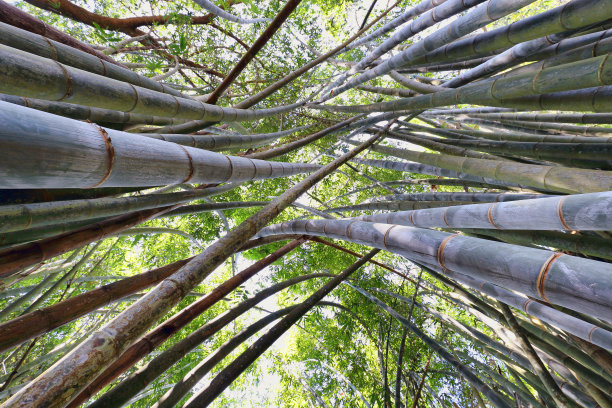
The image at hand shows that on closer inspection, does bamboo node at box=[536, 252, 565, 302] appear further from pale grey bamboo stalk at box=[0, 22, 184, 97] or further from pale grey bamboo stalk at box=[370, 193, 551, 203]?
pale grey bamboo stalk at box=[0, 22, 184, 97]

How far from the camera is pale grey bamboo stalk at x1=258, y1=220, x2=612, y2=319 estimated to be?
32.1 inches

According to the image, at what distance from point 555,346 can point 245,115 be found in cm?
307

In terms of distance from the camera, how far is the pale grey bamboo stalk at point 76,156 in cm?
58

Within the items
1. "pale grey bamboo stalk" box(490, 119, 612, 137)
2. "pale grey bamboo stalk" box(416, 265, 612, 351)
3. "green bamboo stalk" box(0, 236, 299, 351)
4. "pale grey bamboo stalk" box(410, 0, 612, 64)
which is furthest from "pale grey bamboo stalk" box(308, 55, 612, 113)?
"green bamboo stalk" box(0, 236, 299, 351)

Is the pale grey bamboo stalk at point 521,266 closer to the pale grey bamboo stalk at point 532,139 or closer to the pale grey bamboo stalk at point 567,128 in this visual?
the pale grey bamboo stalk at point 532,139

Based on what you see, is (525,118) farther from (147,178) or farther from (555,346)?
(147,178)

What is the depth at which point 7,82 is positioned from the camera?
0.82 meters

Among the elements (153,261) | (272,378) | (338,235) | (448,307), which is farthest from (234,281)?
(448,307)

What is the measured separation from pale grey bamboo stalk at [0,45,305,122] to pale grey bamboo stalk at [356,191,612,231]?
149cm

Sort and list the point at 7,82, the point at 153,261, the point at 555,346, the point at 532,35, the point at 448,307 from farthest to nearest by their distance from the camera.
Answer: the point at 448,307
the point at 153,261
the point at 555,346
the point at 532,35
the point at 7,82

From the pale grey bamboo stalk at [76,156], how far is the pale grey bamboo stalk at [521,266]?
1061 mm

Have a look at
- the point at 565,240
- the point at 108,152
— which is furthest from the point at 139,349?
the point at 565,240

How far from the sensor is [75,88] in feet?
3.34

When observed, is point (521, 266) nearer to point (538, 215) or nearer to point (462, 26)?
point (538, 215)
